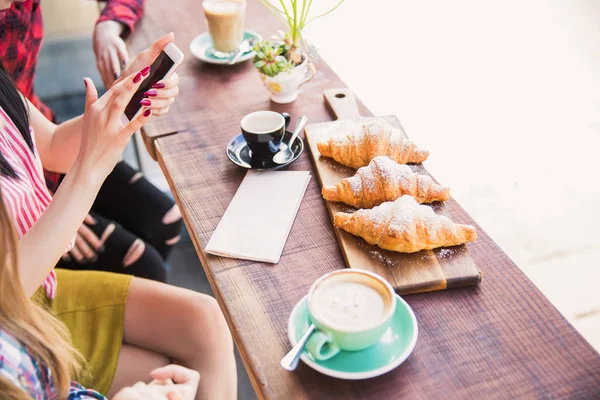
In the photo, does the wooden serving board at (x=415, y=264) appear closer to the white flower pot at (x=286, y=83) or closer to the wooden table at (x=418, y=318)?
the wooden table at (x=418, y=318)

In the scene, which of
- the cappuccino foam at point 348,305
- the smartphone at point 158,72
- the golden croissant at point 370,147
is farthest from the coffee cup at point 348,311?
the smartphone at point 158,72

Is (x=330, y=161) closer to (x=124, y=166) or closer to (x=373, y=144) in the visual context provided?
(x=373, y=144)

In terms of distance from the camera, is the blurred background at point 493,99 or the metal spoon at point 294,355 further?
the blurred background at point 493,99

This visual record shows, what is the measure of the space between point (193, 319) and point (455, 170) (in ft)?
5.30

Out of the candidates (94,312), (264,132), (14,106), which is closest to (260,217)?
(264,132)

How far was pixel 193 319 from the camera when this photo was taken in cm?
125

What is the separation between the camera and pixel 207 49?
5.58 ft

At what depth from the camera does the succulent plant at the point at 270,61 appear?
4.61ft

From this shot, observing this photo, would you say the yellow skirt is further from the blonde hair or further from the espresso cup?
the espresso cup

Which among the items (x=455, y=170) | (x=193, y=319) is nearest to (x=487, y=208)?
(x=455, y=170)

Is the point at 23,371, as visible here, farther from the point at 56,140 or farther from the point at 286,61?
the point at 286,61

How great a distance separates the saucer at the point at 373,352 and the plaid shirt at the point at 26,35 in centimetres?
102

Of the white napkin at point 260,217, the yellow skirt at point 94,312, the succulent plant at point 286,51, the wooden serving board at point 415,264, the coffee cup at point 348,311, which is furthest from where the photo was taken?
the succulent plant at point 286,51

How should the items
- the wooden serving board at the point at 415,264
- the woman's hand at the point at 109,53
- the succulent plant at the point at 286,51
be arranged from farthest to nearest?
the woman's hand at the point at 109,53, the succulent plant at the point at 286,51, the wooden serving board at the point at 415,264
